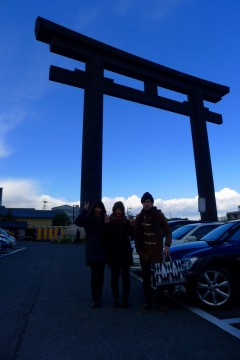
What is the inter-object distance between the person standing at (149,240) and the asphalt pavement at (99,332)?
296 millimetres

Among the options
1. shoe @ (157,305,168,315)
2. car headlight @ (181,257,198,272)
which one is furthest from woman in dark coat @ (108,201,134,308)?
car headlight @ (181,257,198,272)

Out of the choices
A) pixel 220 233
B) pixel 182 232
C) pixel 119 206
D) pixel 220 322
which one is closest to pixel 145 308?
pixel 220 322

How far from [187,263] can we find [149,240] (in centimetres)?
65

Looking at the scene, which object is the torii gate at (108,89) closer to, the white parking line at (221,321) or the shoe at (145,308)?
the white parking line at (221,321)

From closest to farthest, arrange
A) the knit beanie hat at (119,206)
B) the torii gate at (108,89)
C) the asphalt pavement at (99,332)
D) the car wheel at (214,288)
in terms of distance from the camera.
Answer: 1. the asphalt pavement at (99,332)
2. the car wheel at (214,288)
3. the knit beanie hat at (119,206)
4. the torii gate at (108,89)

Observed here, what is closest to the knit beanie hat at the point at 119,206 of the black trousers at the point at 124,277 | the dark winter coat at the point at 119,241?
the dark winter coat at the point at 119,241

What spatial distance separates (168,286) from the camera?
5242mm

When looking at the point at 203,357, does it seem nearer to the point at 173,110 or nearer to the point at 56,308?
the point at 56,308

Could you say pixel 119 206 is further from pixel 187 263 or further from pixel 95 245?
pixel 187 263

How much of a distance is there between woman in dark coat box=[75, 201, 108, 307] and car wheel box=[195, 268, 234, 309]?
1.49 metres

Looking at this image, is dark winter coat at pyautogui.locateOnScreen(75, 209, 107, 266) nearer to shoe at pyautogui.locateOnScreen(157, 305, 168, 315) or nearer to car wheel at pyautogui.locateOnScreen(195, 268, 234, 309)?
shoe at pyautogui.locateOnScreen(157, 305, 168, 315)

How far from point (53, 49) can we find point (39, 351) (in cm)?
1974

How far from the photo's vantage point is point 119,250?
17.7 ft

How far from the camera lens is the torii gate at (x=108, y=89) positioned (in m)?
20.5
